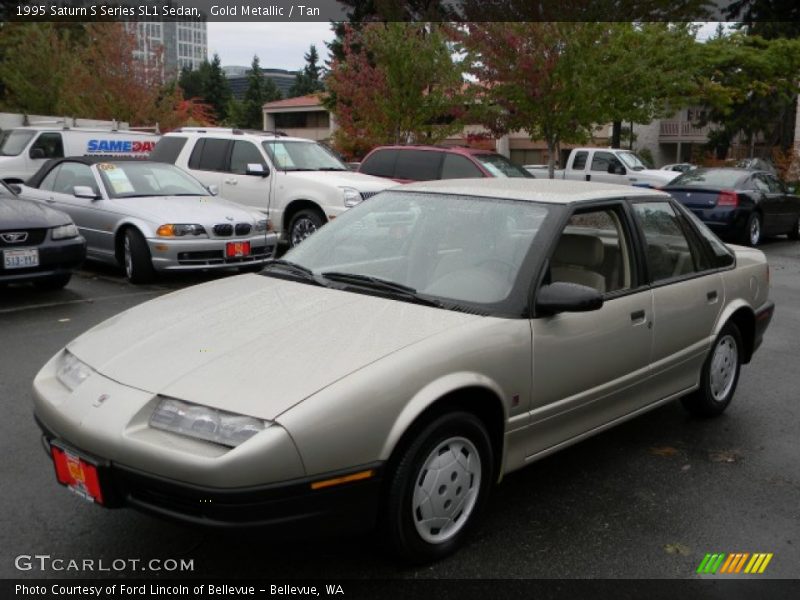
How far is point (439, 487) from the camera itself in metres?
3.14

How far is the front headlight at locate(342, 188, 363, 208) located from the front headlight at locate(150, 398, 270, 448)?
8116 mm

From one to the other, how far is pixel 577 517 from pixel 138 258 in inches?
265

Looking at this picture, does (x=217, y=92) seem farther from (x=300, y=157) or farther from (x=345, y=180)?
(x=345, y=180)

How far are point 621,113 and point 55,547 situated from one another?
1974 centimetres

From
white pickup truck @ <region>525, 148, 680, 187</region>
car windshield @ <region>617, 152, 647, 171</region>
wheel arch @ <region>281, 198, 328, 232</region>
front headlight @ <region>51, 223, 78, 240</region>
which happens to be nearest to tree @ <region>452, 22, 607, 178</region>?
white pickup truck @ <region>525, 148, 680, 187</region>

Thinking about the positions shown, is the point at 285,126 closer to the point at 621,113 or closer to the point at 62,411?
the point at 621,113

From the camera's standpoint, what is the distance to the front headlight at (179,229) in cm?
882

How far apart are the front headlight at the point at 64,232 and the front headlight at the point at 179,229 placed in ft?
3.00

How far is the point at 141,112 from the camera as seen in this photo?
26438 millimetres

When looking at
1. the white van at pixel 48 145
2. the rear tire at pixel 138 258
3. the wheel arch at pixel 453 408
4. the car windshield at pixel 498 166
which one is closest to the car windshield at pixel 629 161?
the car windshield at pixel 498 166

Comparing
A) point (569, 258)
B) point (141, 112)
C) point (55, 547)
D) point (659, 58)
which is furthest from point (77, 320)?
point (141, 112)

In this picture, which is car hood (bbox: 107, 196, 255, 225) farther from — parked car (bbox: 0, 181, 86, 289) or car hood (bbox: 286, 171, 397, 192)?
car hood (bbox: 286, 171, 397, 192)

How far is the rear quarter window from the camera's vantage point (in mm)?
12664

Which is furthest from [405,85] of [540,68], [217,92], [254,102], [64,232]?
[217,92]
